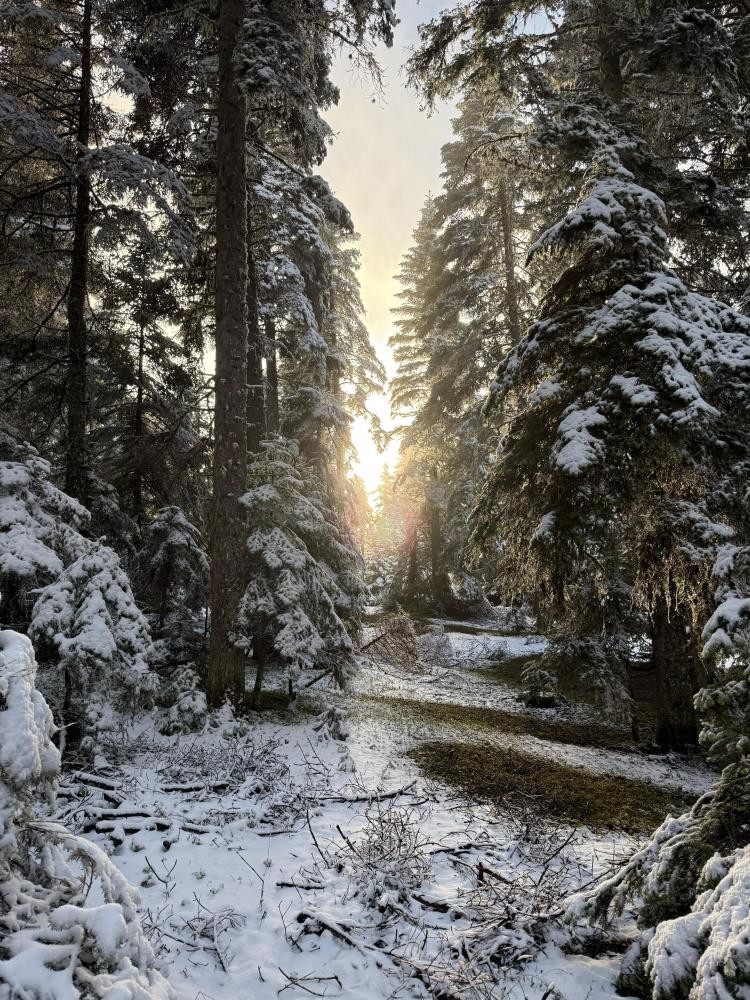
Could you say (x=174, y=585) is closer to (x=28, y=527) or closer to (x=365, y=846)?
(x=28, y=527)

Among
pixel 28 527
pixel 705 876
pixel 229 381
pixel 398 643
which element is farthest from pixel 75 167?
pixel 705 876

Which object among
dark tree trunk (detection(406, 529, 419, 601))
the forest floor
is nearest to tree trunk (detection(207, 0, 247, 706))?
the forest floor

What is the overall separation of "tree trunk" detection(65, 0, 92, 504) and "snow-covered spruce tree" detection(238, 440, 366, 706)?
2.86m

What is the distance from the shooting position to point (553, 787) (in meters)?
6.23

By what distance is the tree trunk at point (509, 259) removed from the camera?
1575 centimetres

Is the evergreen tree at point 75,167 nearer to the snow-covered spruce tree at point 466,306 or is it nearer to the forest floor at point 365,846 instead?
the forest floor at point 365,846

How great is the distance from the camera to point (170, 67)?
1073 centimetres

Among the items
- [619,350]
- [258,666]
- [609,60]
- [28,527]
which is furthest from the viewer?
[258,666]

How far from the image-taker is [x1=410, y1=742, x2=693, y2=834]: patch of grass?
17.9 ft

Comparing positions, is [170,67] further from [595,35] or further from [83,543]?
[83,543]

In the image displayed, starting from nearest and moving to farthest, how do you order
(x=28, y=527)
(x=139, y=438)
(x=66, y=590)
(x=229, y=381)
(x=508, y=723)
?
(x=66, y=590)
(x=28, y=527)
(x=229, y=381)
(x=508, y=723)
(x=139, y=438)

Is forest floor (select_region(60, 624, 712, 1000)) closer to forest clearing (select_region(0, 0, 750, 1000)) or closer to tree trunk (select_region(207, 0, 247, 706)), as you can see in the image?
forest clearing (select_region(0, 0, 750, 1000))

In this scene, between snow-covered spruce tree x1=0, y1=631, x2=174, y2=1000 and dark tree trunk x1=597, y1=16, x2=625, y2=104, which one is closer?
snow-covered spruce tree x1=0, y1=631, x2=174, y2=1000

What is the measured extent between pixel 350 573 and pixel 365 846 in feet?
23.2
